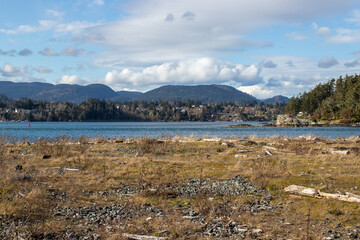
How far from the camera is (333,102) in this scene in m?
124

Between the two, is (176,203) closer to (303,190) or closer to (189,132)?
(303,190)

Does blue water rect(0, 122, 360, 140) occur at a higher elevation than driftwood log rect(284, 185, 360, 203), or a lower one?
lower

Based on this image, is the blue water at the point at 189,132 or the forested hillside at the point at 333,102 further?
the forested hillside at the point at 333,102

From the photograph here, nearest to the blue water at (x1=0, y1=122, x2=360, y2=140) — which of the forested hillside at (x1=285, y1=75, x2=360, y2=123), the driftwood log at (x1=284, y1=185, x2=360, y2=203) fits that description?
the forested hillside at (x1=285, y1=75, x2=360, y2=123)

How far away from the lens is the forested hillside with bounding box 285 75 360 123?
371 feet

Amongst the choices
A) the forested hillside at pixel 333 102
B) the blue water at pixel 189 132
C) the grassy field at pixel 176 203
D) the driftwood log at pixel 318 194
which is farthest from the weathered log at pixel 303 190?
the forested hillside at pixel 333 102

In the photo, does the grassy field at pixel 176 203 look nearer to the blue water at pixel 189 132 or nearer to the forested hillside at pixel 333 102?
the blue water at pixel 189 132

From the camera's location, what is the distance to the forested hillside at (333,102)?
4454 inches

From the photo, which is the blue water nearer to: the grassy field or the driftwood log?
the grassy field

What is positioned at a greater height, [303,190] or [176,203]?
[303,190]

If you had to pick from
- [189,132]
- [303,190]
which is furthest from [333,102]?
[303,190]

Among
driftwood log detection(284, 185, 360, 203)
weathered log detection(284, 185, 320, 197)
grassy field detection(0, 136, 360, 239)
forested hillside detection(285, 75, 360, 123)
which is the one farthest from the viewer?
forested hillside detection(285, 75, 360, 123)

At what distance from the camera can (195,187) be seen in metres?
14.3

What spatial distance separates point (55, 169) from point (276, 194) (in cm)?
1271
